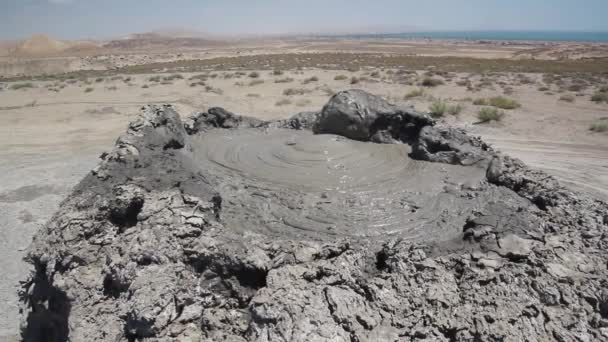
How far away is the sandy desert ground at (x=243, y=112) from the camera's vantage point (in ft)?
25.4

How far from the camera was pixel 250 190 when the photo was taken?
14.5ft

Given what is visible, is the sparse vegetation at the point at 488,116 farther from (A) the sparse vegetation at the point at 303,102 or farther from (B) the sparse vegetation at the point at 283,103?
(B) the sparse vegetation at the point at 283,103

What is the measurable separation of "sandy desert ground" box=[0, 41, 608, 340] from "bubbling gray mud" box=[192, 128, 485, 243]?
2969mm

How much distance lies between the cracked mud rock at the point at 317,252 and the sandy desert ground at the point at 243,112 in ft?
6.89

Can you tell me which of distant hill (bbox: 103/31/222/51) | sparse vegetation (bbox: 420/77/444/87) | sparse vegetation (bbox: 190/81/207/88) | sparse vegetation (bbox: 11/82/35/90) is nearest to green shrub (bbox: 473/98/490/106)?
sparse vegetation (bbox: 420/77/444/87)

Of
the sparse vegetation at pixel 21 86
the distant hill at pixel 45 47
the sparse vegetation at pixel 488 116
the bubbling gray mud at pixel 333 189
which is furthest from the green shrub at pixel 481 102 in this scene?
the distant hill at pixel 45 47

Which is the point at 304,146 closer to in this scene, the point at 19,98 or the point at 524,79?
the point at 19,98

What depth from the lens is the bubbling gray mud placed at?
3746mm

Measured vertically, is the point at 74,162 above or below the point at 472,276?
below

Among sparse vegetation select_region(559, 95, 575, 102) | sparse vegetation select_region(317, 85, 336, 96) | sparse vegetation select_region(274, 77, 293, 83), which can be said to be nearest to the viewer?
sparse vegetation select_region(559, 95, 575, 102)

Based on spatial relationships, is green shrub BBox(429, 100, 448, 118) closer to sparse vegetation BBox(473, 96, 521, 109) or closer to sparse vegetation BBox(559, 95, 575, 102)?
sparse vegetation BBox(473, 96, 521, 109)

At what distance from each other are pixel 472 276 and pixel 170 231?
7.68ft

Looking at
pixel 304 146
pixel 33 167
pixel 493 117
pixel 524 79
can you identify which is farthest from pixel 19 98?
pixel 524 79

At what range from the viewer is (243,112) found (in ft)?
50.7
